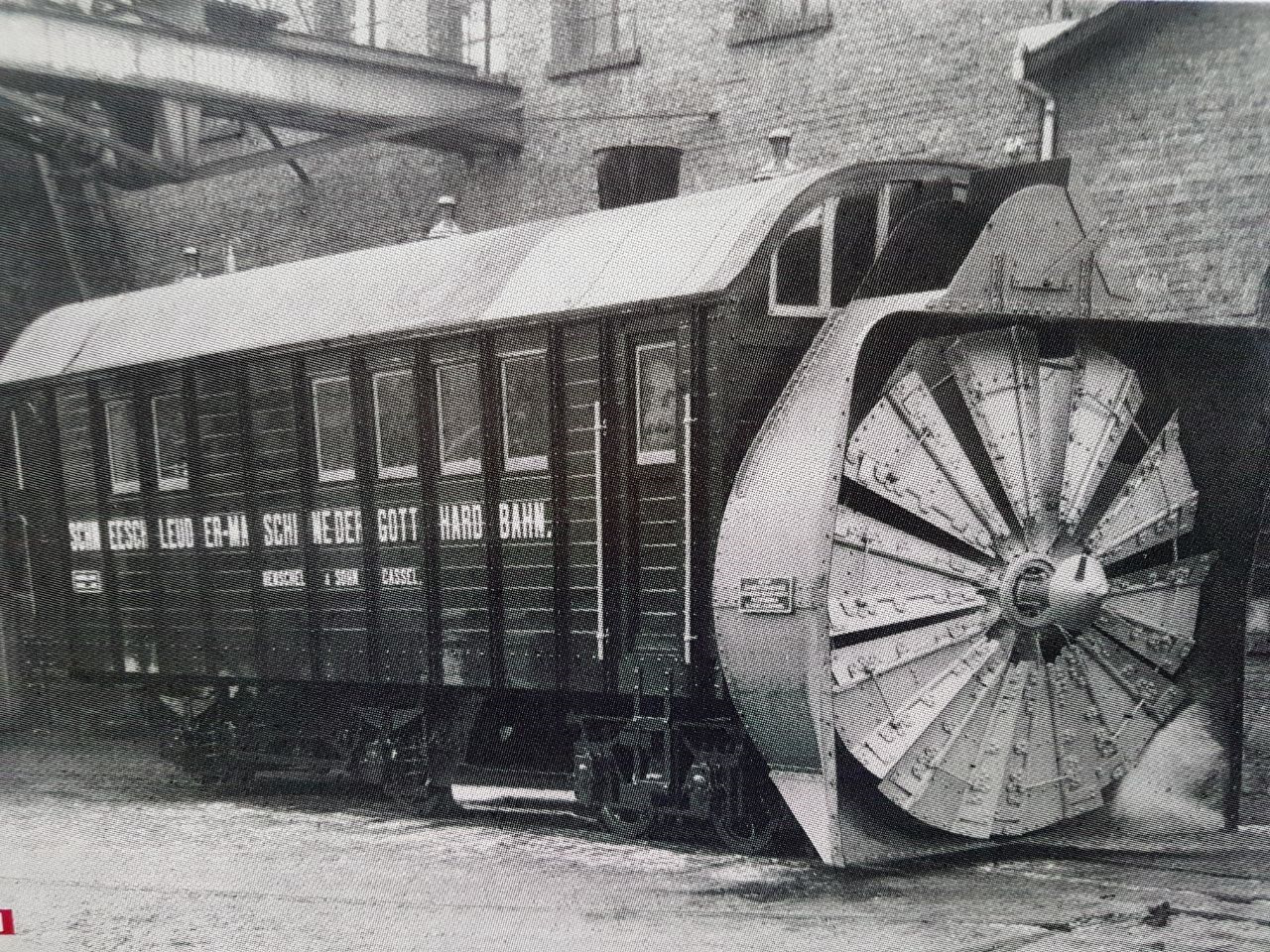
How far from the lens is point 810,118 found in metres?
13.1

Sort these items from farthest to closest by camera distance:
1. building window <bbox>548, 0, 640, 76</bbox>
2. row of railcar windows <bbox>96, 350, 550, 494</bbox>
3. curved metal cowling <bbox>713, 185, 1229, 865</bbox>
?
building window <bbox>548, 0, 640, 76</bbox>
row of railcar windows <bbox>96, 350, 550, 494</bbox>
curved metal cowling <bbox>713, 185, 1229, 865</bbox>

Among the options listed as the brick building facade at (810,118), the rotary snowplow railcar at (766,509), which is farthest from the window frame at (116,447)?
the brick building facade at (810,118)

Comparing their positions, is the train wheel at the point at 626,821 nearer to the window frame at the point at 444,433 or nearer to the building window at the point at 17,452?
the window frame at the point at 444,433

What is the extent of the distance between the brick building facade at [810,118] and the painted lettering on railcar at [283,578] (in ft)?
17.4

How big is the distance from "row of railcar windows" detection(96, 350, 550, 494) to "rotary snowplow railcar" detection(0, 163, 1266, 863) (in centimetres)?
2

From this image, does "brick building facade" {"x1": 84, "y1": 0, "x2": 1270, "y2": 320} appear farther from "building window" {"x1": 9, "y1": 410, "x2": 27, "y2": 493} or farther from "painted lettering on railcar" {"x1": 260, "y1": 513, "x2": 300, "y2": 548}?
"painted lettering on railcar" {"x1": 260, "y1": 513, "x2": 300, "y2": 548}

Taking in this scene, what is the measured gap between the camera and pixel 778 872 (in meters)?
7.65

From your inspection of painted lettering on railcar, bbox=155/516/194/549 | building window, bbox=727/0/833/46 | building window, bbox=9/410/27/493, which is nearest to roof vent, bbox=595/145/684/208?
building window, bbox=727/0/833/46

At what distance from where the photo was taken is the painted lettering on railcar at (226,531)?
35.3 ft

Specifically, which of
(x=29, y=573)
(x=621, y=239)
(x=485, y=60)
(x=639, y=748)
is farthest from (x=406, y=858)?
(x=485, y=60)

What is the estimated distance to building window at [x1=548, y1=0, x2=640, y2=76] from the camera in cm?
1470

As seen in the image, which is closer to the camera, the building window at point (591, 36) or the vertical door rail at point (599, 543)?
the vertical door rail at point (599, 543)

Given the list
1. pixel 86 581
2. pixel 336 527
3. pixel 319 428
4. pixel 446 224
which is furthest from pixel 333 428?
pixel 86 581

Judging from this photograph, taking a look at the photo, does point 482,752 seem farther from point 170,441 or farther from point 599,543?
point 170,441
